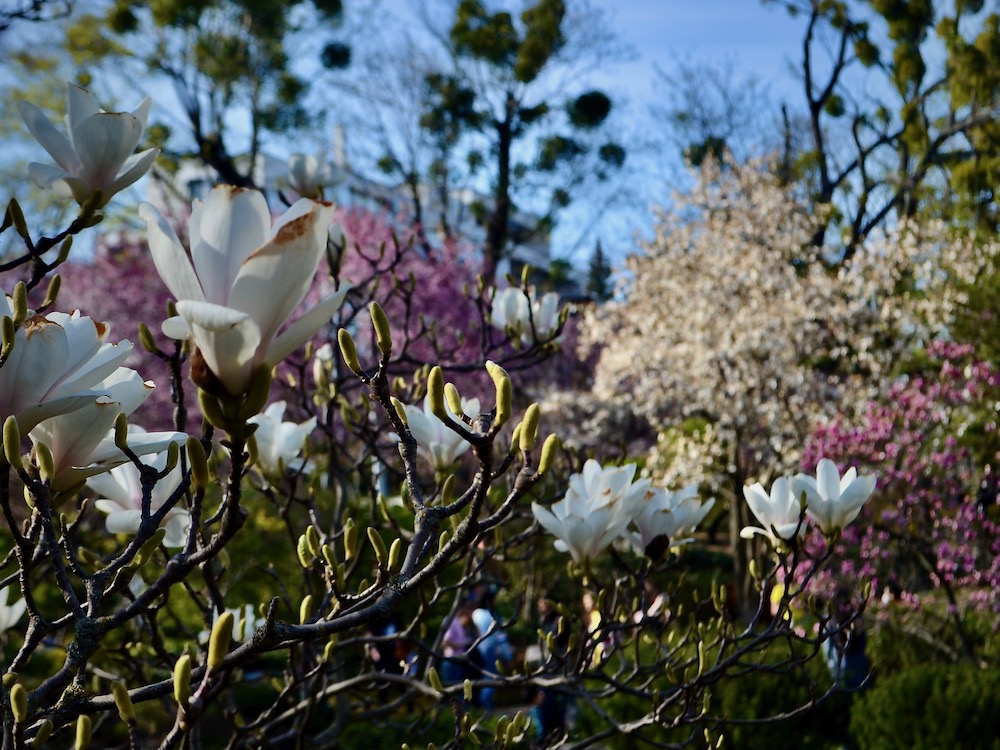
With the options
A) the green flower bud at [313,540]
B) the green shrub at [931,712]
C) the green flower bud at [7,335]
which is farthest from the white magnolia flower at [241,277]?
the green shrub at [931,712]

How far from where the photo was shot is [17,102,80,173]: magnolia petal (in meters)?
1.22

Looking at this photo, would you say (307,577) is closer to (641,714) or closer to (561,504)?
(561,504)

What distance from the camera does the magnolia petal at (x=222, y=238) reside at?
0.75 metres

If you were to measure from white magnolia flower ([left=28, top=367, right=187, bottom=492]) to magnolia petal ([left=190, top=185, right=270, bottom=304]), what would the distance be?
0.89ft

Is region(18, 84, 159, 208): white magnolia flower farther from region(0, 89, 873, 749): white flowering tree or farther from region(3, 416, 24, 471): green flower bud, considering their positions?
region(3, 416, 24, 471): green flower bud

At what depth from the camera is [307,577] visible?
1915mm

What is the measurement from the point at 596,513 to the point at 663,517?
0.28 m

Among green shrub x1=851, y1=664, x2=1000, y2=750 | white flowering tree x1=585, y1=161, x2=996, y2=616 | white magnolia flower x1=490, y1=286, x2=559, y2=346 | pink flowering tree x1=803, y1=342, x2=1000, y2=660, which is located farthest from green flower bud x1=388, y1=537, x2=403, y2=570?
white flowering tree x1=585, y1=161, x2=996, y2=616

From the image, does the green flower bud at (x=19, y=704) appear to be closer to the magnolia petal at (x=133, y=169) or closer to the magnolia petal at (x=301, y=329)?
the magnolia petal at (x=301, y=329)

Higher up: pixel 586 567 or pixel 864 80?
pixel 864 80

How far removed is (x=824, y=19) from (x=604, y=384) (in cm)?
806

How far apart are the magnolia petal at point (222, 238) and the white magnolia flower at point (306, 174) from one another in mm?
2102

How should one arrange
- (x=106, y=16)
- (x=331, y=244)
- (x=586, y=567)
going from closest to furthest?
(x=586, y=567) → (x=331, y=244) → (x=106, y=16)

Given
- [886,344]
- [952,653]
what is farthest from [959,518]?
[886,344]
